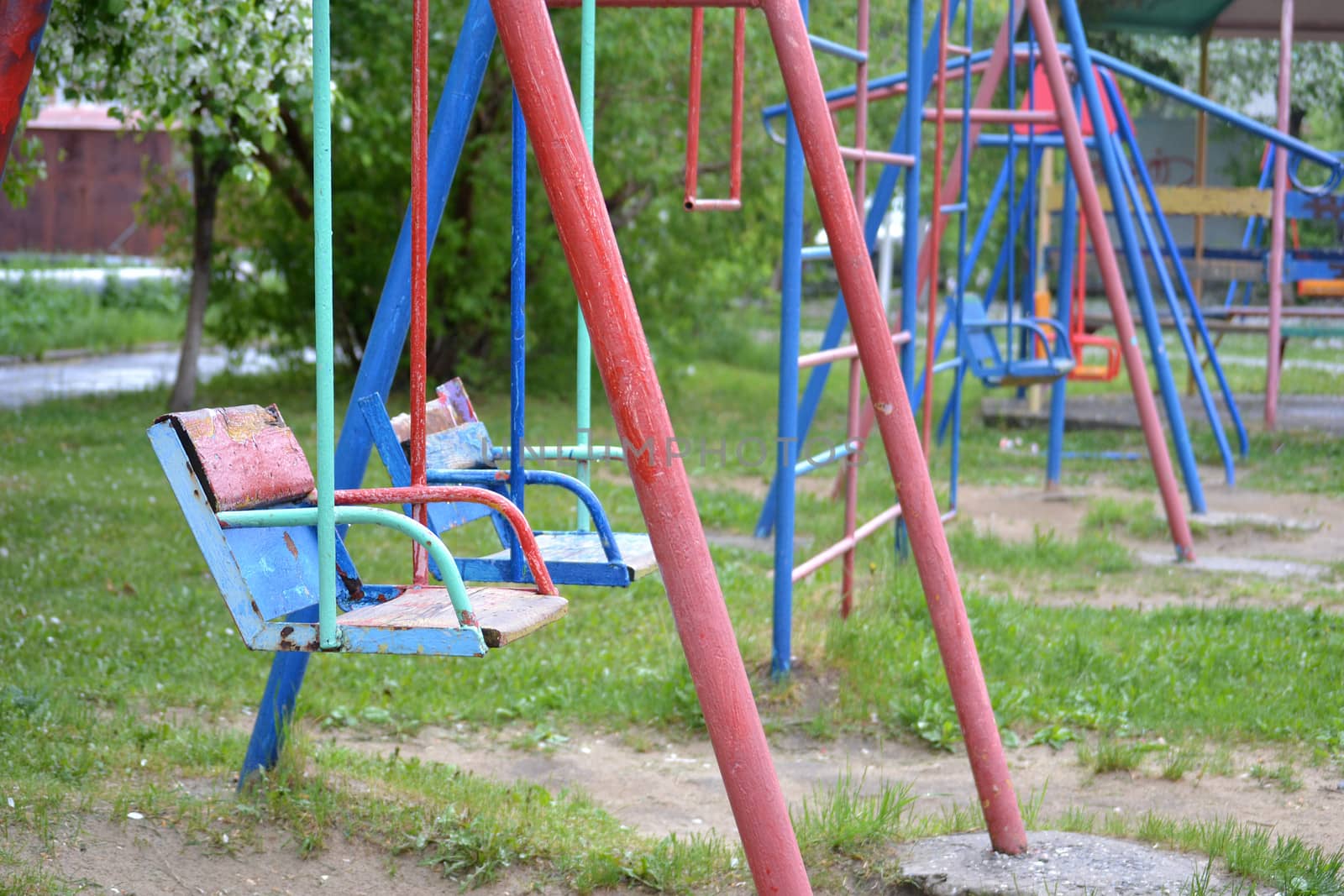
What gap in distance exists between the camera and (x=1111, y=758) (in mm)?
3789

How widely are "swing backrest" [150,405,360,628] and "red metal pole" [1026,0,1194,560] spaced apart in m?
4.10

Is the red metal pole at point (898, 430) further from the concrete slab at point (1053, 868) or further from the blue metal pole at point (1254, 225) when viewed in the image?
the blue metal pole at point (1254, 225)

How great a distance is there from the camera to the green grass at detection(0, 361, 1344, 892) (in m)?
3.22

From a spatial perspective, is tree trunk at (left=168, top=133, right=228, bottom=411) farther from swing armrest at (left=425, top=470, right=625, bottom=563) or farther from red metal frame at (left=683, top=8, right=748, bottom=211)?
swing armrest at (left=425, top=470, right=625, bottom=563)

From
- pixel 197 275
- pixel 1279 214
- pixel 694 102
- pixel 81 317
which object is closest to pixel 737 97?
pixel 694 102

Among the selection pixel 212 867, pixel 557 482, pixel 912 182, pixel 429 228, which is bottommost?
pixel 212 867

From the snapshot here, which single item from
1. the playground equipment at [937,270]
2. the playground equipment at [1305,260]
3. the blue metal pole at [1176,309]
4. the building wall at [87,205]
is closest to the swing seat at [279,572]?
the playground equipment at [937,270]

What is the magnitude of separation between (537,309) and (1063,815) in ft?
31.6

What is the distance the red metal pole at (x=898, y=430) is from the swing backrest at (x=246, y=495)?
124 cm

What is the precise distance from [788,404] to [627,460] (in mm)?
2325

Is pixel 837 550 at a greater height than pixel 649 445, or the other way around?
pixel 649 445

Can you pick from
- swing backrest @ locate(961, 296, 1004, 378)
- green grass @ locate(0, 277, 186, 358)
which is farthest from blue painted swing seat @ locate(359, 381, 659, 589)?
green grass @ locate(0, 277, 186, 358)

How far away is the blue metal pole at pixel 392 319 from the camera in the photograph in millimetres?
3125

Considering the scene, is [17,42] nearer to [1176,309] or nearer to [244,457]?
[244,457]
